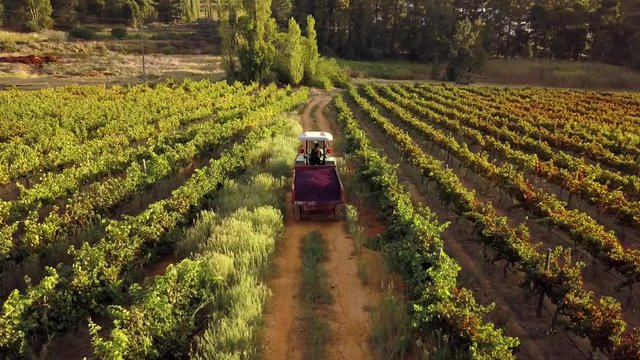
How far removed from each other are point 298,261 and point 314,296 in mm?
1845

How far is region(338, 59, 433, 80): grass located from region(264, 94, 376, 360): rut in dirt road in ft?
189

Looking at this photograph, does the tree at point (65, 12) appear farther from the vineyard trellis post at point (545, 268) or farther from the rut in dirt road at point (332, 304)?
the vineyard trellis post at point (545, 268)

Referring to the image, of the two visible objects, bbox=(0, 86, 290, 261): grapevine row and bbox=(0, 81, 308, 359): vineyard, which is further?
bbox=(0, 86, 290, 261): grapevine row

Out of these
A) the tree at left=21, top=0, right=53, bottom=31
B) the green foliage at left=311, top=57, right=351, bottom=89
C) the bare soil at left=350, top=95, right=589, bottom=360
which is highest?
the tree at left=21, top=0, right=53, bottom=31

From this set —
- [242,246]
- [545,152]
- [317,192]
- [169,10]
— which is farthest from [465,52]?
[169,10]

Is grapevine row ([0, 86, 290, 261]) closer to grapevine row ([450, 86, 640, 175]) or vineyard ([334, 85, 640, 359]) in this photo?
vineyard ([334, 85, 640, 359])

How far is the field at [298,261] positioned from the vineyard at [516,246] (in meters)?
0.05

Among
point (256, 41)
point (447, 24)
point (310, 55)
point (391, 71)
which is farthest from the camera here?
point (447, 24)

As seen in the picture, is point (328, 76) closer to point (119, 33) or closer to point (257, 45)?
point (257, 45)

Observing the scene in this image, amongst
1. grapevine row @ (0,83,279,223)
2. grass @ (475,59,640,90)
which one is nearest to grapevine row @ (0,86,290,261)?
grapevine row @ (0,83,279,223)

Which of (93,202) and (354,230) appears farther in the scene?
(354,230)

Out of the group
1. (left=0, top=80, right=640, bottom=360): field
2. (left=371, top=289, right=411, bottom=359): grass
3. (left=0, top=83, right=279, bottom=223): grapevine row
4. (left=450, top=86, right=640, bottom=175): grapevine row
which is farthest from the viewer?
(left=450, top=86, right=640, bottom=175): grapevine row

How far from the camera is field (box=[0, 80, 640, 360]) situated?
22.5 feet

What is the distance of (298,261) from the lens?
1057cm
